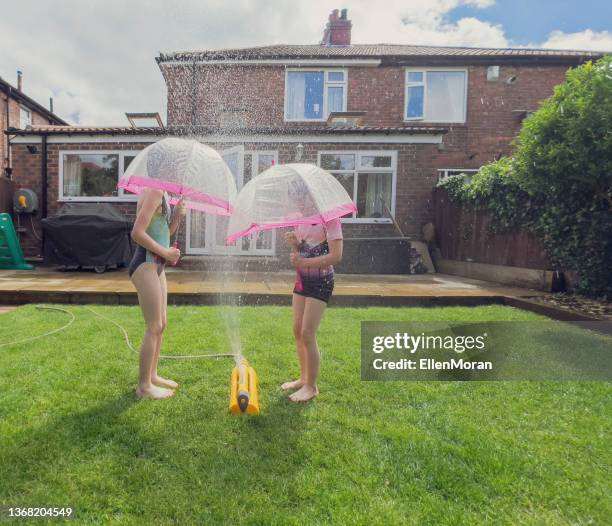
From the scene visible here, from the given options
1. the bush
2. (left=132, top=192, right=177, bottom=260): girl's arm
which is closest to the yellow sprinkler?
(left=132, top=192, right=177, bottom=260): girl's arm

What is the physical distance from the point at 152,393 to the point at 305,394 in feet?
3.96

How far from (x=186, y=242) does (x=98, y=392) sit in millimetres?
8802

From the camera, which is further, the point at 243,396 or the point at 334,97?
the point at 334,97

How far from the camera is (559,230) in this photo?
271 inches

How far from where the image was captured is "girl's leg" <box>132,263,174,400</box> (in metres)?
2.86

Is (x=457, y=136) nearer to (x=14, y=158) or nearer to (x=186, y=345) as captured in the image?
(x=186, y=345)

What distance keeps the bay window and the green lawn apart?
29.4 feet

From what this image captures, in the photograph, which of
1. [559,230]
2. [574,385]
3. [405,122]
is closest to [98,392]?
[574,385]

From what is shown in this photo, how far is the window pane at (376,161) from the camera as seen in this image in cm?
1189

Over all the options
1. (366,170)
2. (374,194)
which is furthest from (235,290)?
(374,194)

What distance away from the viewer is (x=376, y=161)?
11969 mm

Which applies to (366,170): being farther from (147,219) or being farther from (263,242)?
(147,219)

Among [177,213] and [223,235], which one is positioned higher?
[177,213]

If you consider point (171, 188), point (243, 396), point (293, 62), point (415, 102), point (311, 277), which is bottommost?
point (243, 396)
